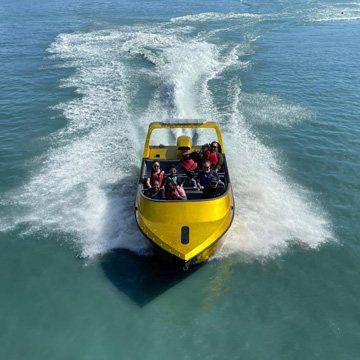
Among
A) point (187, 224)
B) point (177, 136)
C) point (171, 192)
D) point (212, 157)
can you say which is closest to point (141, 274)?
point (187, 224)

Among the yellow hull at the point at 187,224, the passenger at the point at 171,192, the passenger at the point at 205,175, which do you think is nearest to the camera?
the yellow hull at the point at 187,224

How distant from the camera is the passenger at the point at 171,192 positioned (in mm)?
7913

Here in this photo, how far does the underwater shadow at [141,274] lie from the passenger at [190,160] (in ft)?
9.40

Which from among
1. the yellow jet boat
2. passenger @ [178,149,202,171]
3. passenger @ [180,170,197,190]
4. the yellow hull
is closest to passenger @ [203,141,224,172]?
passenger @ [178,149,202,171]

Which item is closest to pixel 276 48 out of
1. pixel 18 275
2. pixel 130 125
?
A: pixel 130 125

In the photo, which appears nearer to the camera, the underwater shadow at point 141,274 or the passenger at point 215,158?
the underwater shadow at point 141,274

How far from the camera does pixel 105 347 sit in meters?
6.14

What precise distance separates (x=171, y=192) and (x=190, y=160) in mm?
1854

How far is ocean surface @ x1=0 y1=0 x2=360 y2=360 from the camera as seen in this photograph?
6.44m

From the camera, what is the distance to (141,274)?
7566 mm

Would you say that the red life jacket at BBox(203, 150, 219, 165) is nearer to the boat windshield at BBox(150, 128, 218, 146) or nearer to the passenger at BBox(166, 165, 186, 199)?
the passenger at BBox(166, 165, 186, 199)

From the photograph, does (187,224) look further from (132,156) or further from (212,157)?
(132,156)

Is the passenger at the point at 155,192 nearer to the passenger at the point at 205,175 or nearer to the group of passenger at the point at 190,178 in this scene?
the group of passenger at the point at 190,178

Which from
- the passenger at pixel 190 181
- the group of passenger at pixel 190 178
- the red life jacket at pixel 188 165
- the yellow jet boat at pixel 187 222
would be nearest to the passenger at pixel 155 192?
the group of passenger at pixel 190 178
